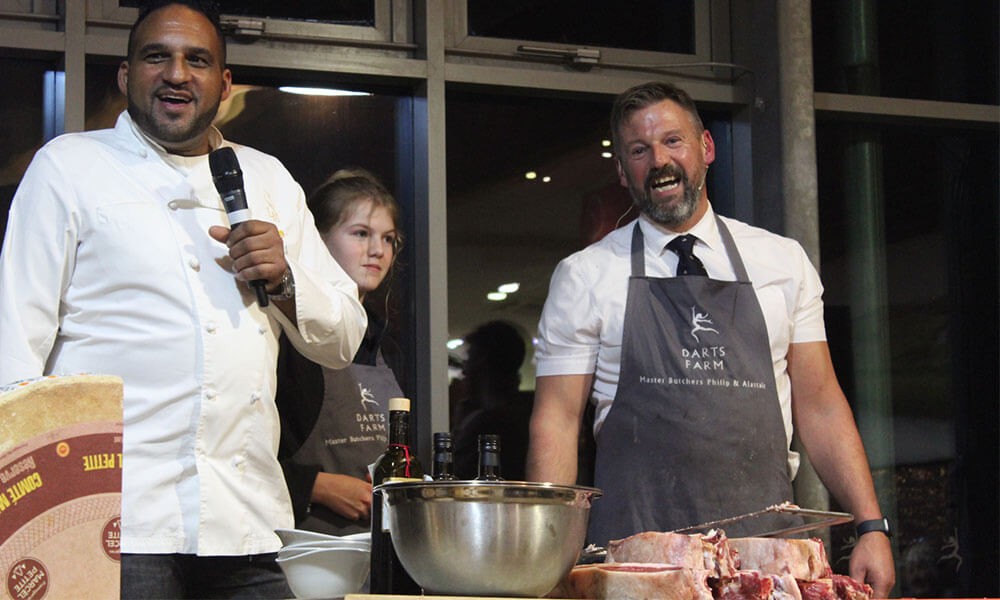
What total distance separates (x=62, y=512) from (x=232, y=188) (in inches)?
40.5

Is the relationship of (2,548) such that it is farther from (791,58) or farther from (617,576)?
(791,58)

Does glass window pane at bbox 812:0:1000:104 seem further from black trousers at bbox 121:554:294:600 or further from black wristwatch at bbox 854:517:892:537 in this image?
black trousers at bbox 121:554:294:600

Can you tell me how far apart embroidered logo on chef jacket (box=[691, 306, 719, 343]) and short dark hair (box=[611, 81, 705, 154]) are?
442mm

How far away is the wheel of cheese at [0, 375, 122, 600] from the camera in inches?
51.4

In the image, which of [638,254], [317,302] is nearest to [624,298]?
[638,254]

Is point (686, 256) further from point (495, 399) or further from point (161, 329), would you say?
point (161, 329)

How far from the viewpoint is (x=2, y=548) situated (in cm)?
130

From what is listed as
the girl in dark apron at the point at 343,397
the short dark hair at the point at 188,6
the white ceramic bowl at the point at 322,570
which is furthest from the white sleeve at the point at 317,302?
the white ceramic bowl at the point at 322,570

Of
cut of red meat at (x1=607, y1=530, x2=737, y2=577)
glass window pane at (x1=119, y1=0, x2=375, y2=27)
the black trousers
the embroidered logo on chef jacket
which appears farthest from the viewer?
glass window pane at (x1=119, y1=0, x2=375, y2=27)

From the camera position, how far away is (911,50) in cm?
410

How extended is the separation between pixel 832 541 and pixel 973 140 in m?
1.30

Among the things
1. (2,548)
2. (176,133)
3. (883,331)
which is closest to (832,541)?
(883,331)

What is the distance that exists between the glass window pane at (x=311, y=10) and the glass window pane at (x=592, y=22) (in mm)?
292

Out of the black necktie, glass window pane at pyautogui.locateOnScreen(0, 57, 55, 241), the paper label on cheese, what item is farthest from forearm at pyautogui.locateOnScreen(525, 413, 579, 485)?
the paper label on cheese
